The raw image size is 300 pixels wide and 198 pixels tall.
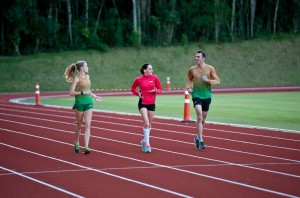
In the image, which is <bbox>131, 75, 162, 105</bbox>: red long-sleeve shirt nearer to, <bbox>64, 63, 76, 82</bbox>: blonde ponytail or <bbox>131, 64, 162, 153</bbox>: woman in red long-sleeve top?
<bbox>131, 64, 162, 153</bbox>: woman in red long-sleeve top

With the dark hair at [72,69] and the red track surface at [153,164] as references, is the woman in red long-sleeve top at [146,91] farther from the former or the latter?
the dark hair at [72,69]

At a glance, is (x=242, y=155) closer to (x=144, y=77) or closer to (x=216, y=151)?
(x=216, y=151)

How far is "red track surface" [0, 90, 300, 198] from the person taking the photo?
1030 centimetres

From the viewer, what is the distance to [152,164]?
13078mm

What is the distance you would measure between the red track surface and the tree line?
4686cm

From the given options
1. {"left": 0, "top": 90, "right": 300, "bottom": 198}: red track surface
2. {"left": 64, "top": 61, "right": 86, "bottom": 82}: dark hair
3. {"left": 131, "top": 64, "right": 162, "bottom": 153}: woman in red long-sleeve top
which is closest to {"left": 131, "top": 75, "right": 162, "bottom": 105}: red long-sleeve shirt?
{"left": 131, "top": 64, "right": 162, "bottom": 153}: woman in red long-sleeve top

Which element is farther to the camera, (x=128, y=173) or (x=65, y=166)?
(x=65, y=166)

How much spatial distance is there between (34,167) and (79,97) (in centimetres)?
269

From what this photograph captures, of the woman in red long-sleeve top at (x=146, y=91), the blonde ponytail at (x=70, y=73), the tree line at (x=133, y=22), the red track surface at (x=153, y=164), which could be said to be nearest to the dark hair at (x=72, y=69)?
the blonde ponytail at (x=70, y=73)

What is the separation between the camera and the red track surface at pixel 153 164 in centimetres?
1030

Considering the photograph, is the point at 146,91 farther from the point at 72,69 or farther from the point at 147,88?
the point at 72,69

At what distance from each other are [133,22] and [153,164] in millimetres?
60084

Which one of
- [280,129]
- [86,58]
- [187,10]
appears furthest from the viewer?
[187,10]

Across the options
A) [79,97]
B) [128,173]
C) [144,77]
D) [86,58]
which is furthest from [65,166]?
[86,58]
